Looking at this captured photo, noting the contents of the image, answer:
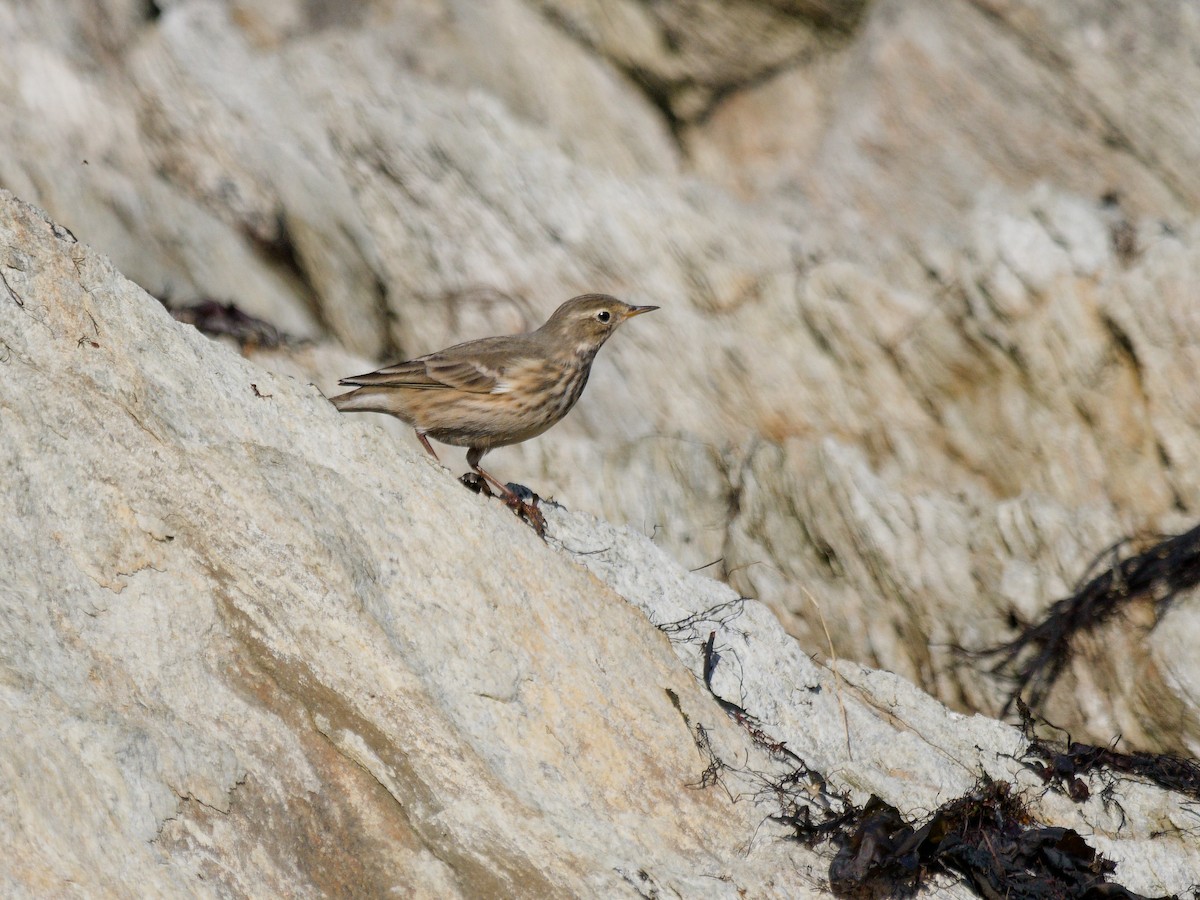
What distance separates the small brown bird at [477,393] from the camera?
9.89 meters

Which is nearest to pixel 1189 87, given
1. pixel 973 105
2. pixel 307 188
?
pixel 973 105

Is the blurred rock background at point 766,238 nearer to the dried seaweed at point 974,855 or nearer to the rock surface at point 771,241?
the rock surface at point 771,241

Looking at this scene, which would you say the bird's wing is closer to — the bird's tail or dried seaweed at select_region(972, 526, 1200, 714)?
the bird's tail

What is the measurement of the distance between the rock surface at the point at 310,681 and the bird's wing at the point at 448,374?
2524mm

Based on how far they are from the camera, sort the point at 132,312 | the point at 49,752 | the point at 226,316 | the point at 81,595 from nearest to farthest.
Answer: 1. the point at 49,752
2. the point at 81,595
3. the point at 132,312
4. the point at 226,316

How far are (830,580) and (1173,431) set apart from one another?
321 cm

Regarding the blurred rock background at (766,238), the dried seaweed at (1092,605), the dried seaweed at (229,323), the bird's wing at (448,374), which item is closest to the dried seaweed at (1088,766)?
the blurred rock background at (766,238)

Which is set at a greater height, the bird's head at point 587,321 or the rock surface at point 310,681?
the rock surface at point 310,681

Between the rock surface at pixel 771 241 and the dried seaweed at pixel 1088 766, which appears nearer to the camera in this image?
the dried seaweed at pixel 1088 766

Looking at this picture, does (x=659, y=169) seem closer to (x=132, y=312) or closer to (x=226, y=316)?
(x=226, y=316)

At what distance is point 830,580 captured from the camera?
12227 mm

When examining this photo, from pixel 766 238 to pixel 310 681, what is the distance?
1018 cm

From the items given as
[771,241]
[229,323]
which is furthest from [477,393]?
[771,241]

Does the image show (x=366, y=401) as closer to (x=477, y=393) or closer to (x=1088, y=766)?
(x=477, y=393)
